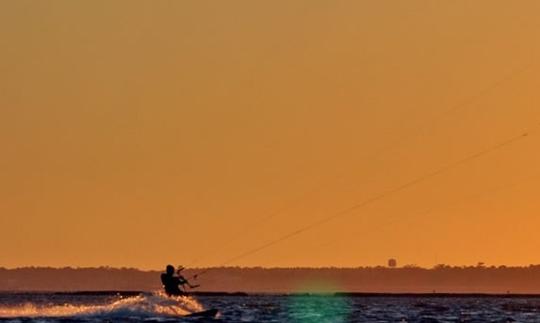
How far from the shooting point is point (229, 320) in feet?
433

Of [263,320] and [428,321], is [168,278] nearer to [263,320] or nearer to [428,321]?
[263,320]

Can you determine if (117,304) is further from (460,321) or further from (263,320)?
(460,321)

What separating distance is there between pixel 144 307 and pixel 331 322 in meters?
16.4

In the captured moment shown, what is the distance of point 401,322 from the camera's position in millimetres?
137375

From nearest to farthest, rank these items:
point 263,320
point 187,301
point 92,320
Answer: point 92,320 < point 263,320 < point 187,301

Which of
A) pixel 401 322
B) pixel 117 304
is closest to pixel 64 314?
pixel 117 304

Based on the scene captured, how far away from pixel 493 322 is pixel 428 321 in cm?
573

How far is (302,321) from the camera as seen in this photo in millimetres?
138750

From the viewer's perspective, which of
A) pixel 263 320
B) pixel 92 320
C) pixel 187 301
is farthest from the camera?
pixel 187 301

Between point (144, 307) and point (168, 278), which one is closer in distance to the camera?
point (168, 278)

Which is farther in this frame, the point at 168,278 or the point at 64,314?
the point at 64,314

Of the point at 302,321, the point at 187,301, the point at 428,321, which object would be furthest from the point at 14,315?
the point at 428,321

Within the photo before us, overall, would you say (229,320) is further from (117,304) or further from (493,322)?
(493,322)

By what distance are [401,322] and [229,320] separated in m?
15.4
